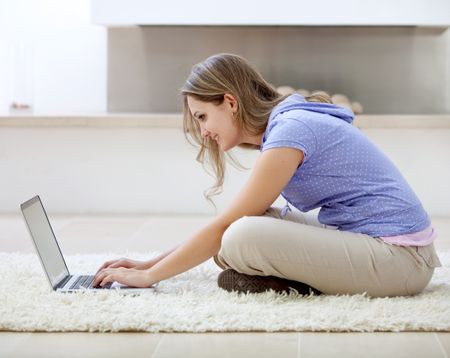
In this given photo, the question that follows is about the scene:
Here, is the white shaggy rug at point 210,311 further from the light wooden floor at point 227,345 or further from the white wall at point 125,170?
the white wall at point 125,170

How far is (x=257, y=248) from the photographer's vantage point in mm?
2455

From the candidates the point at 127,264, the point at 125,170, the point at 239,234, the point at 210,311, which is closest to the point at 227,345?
the point at 210,311

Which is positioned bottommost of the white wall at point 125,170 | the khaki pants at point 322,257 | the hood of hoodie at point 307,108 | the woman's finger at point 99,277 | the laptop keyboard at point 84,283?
the white wall at point 125,170

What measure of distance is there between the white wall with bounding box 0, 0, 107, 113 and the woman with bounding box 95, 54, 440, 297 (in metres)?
2.65

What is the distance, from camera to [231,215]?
250cm

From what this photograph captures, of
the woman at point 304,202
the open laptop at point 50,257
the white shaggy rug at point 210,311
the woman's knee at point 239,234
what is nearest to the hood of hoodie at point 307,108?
the woman at point 304,202

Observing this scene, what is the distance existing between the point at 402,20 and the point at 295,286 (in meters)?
2.40

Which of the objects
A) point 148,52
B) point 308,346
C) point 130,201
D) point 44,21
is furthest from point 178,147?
point 308,346

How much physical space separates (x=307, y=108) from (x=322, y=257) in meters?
0.41

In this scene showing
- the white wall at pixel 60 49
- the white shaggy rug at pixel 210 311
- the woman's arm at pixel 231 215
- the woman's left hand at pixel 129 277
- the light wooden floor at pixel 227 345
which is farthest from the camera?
the white wall at pixel 60 49

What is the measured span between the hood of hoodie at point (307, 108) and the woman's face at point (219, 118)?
0.36ft

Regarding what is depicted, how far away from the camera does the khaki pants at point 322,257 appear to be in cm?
246

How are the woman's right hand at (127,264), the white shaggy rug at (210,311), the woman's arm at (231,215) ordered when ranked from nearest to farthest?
the white shaggy rug at (210,311), the woman's arm at (231,215), the woman's right hand at (127,264)

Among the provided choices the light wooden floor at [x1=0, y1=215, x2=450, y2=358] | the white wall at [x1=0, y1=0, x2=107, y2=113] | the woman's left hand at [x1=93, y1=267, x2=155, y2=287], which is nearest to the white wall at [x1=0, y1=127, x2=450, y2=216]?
the white wall at [x1=0, y1=0, x2=107, y2=113]
